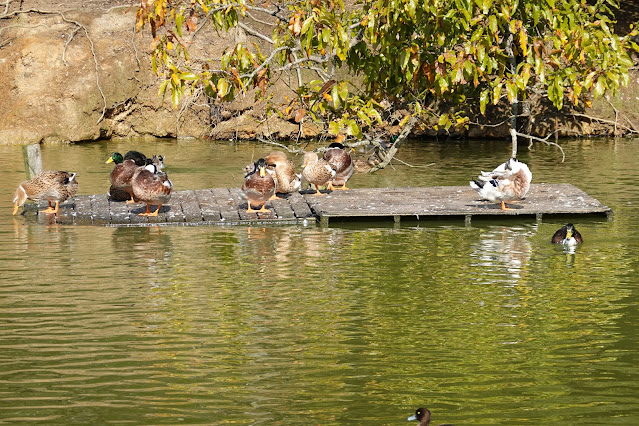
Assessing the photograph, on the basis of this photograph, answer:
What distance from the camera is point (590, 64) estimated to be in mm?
18641

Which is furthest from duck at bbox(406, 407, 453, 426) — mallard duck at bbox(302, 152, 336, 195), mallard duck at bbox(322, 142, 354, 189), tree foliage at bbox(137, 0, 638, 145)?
mallard duck at bbox(322, 142, 354, 189)

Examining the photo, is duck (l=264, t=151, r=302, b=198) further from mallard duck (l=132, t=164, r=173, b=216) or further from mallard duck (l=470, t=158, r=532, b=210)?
mallard duck (l=470, t=158, r=532, b=210)

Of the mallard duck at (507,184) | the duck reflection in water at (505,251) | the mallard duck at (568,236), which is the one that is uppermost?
the mallard duck at (507,184)

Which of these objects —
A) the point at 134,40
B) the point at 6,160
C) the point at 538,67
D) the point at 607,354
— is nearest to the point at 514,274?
the point at 607,354

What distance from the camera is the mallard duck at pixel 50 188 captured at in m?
18.4

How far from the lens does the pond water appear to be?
8867 mm

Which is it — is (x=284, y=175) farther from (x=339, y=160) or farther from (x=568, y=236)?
(x=568, y=236)

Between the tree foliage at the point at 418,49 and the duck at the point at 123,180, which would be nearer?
the tree foliage at the point at 418,49

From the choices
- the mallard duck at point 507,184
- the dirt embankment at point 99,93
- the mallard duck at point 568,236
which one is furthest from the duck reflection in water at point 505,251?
the dirt embankment at point 99,93

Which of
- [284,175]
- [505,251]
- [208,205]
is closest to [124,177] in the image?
[208,205]

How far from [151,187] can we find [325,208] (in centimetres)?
300

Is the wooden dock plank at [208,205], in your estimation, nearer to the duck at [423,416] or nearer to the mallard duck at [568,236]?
the mallard duck at [568,236]

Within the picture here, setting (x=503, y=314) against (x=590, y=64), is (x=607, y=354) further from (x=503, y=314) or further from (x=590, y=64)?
(x=590, y=64)

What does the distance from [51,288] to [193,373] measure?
4.21 metres
